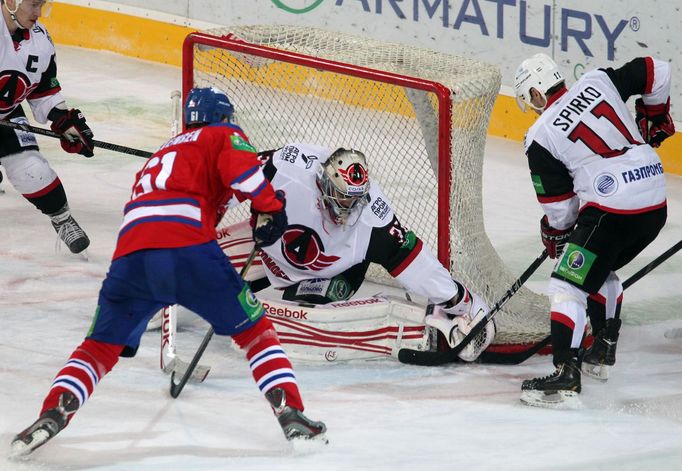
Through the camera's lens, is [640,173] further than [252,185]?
Yes

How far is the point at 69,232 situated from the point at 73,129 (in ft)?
1.26

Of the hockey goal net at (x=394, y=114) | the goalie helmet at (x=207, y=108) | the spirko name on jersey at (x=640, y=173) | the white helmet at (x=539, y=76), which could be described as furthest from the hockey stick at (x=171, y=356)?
the spirko name on jersey at (x=640, y=173)

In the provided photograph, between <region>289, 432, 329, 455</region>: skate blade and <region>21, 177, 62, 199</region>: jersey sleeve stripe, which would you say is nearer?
<region>289, 432, 329, 455</region>: skate blade

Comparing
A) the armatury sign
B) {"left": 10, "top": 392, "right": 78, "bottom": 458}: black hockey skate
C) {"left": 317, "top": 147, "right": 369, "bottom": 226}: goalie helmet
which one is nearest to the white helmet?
{"left": 317, "top": 147, "right": 369, "bottom": 226}: goalie helmet

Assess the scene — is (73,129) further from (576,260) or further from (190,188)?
(576,260)

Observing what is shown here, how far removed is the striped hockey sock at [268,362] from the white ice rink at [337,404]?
0.17m

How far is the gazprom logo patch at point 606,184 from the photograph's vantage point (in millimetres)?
3773

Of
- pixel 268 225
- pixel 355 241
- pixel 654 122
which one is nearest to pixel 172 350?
pixel 355 241

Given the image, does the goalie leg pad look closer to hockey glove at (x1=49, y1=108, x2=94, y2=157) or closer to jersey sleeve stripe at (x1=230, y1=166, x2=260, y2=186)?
jersey sleeve stripe at (x1=230, y1=166, x2=260, y2=186)

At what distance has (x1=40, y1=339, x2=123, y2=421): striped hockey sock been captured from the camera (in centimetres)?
320

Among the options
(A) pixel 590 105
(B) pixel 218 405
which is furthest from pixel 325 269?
(A) pixel 590 105

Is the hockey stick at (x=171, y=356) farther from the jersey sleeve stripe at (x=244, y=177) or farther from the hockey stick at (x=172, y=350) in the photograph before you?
the jersey sleeve stripe at (x=244, y=177)

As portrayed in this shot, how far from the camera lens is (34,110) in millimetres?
4957

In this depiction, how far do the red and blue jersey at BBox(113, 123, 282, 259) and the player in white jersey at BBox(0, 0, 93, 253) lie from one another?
5.35 ft
